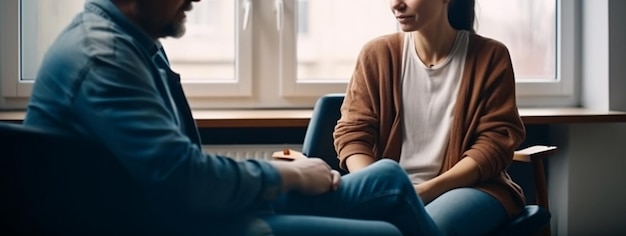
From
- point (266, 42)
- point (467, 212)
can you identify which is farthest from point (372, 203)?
point (266, 42)

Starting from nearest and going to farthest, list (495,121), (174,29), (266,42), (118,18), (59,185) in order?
(59,185) → (118,18) → (174,29) → (495,121) → (266,42)

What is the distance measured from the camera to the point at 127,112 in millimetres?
1079

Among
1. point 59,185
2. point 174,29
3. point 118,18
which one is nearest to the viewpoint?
point 59,185

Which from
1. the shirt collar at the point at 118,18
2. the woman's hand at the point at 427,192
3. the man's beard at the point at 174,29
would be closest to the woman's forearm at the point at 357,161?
the woman's hand at the point at 427,192

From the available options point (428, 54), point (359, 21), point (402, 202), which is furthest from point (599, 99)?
point (402, 202)

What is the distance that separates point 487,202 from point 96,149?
104cm

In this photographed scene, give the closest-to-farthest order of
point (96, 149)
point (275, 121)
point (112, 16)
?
point (96, 149) < point (112, 16) < point (275, 121)

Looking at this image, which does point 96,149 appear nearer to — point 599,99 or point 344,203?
point 344,203

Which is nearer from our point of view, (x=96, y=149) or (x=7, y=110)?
(x=96, y=149)

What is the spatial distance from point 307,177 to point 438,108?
A: 726mm

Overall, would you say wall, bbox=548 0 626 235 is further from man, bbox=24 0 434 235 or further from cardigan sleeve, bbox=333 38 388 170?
man, bbox=24 0 434 235

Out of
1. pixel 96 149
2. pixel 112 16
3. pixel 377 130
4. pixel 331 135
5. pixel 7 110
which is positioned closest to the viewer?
pixel 96 149

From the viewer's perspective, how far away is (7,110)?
2.83 metres

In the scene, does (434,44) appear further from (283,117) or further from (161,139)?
(161,139)
